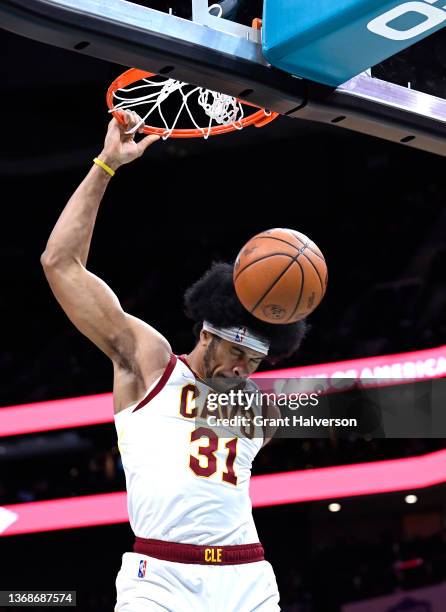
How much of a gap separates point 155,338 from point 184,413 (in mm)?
271

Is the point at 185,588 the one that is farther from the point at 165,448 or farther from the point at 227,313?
the point at 227,313

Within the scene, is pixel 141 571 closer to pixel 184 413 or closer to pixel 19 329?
pixel 184 413

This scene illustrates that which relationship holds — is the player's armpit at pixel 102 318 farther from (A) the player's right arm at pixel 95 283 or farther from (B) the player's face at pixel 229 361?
(B) the player's face at pixel 229 361

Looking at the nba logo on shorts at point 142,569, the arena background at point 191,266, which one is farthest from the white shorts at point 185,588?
the arena background at point 191,266

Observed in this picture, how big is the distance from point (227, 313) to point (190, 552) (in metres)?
0.82

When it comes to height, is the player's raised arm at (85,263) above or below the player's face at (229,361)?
above

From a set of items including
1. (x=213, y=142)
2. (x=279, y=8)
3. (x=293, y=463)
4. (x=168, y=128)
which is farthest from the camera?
(x=213, y=142)

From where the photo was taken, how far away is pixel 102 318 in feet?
11.3

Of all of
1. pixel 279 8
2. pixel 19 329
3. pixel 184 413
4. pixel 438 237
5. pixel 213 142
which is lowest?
pixel 19 329

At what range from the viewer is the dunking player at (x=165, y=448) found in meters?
3.41

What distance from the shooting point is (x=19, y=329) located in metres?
13.0

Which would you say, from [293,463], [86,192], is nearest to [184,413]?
[86,192]

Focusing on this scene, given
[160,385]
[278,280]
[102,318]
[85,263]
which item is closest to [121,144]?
[85,263]
